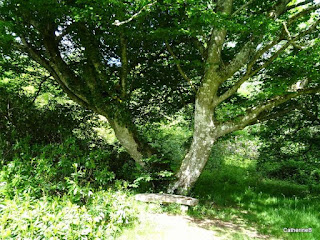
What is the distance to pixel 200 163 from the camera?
5.78m

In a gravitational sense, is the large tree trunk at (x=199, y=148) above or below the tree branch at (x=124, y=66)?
below

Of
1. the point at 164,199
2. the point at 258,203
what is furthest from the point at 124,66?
the point at 258,203

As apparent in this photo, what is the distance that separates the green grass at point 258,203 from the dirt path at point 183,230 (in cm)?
37

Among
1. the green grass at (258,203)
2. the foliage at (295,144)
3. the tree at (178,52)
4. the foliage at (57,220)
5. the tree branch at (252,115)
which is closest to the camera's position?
the foliage at (57,220)

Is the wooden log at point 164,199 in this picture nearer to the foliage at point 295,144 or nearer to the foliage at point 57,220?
the foliage at point 57,220

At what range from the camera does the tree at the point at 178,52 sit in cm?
493

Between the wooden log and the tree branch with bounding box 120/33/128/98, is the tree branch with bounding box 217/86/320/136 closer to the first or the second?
the wooden log

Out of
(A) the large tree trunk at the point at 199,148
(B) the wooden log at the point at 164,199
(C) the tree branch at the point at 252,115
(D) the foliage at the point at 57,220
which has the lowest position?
(D) the foliage at the point at 57,220

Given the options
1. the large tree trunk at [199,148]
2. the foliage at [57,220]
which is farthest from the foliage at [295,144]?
the foliage at [57,220]

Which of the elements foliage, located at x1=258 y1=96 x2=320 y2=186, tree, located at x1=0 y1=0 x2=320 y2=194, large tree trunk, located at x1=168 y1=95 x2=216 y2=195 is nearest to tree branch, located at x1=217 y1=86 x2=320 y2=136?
tree, located at x1=0 y1=0 x2=320 y2=194

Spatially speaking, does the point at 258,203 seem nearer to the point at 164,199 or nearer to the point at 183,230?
the point at 164,199

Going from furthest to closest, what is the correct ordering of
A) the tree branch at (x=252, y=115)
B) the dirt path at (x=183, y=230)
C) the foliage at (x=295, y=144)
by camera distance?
the foliage at (x=295, y=144), the tree branch at (x=252, y=115), the dirt path at (x=183, y=230)

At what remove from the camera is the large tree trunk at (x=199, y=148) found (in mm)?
5762

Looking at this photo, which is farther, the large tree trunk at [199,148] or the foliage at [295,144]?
the foliage at [295,144]
